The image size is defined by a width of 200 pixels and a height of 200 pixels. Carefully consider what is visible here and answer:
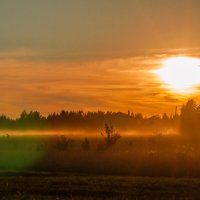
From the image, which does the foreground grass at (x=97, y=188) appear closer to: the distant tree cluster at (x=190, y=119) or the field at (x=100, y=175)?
the field at (x=100, y=175)

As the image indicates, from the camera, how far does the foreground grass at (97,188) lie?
124 feet

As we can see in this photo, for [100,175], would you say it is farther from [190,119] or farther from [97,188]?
[190,119]

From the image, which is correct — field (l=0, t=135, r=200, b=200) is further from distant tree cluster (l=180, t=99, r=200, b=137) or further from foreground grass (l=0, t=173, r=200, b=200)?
distant tree cluster (l=180, t=99, r=200, b=137)

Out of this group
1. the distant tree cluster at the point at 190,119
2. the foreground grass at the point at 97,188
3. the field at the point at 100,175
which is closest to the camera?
the foreground grass at the point at 97,188

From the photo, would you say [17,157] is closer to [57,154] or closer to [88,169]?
[57,154]

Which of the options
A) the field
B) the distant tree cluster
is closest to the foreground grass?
the field

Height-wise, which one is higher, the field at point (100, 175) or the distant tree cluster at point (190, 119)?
the distant tree cluster at point (190, 119)

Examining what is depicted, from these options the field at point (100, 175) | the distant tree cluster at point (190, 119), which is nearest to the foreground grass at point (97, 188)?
the field at point (100, 175)

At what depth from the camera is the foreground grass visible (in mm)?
37938

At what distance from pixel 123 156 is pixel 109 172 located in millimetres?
6779

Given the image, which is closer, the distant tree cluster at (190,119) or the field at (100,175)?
the field at (100,175)

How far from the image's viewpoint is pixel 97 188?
41969 millimetres

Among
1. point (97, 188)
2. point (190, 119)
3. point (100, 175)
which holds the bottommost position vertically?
point (97, 188)

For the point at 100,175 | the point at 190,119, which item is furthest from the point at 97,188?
the point at 190,119
